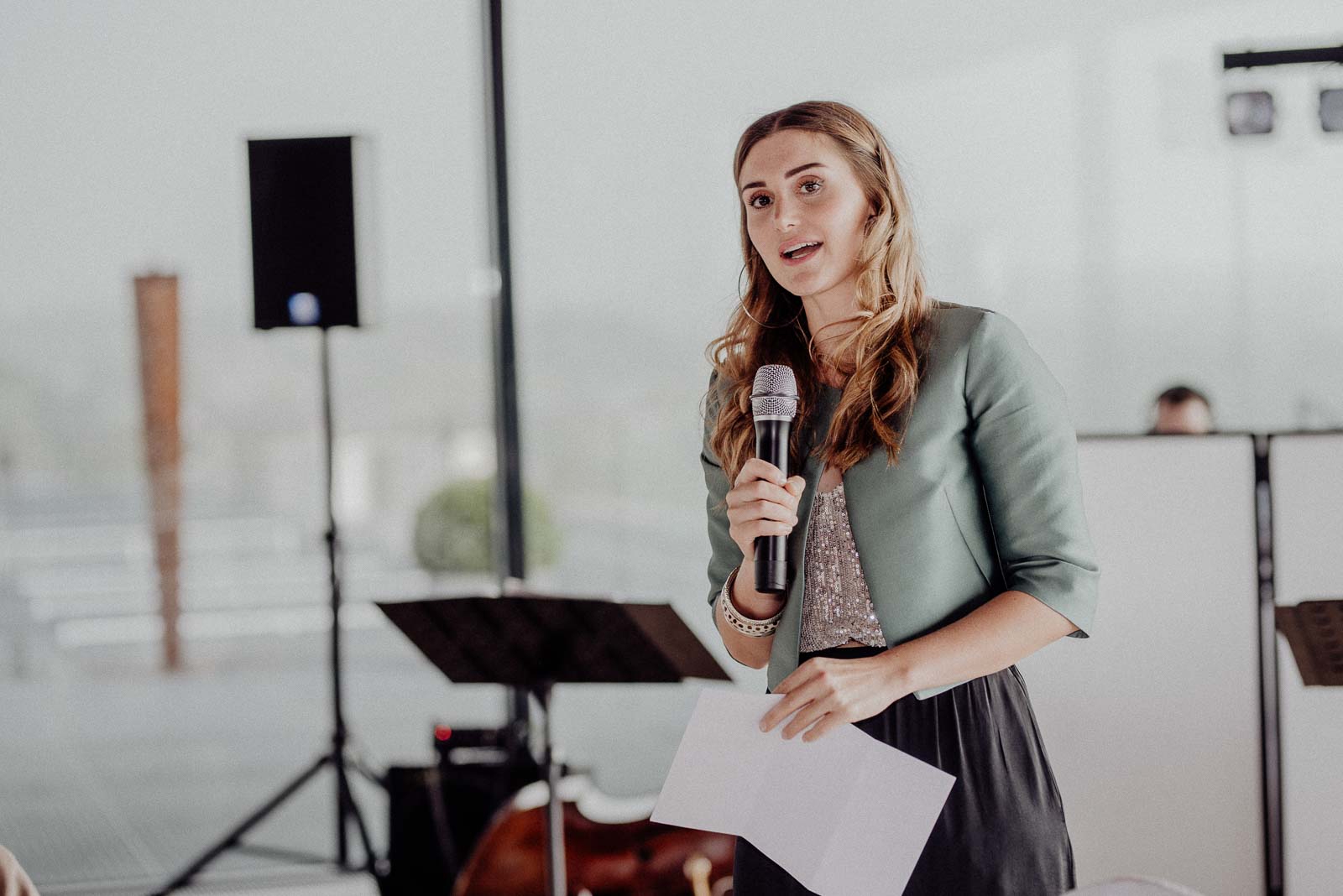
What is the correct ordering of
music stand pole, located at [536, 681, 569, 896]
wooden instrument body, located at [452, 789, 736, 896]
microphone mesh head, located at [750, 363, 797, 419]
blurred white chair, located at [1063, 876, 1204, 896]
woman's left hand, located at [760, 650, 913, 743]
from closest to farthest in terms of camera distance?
blurred white chair, located at [1063, 876, 1204, 896] < woman's left hand, located at [760, 650, 913, 743] < microphone mesh head, located at [750, 363, 797, 419] < music stand pole, located at [536, 681, 569, 896] < wooden instrument body, located at [452, 789, 736, 896]

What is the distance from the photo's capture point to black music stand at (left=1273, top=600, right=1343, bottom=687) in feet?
4.50

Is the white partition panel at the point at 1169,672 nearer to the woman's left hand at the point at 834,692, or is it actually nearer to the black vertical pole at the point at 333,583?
the woman's left hand at the point at 834,692

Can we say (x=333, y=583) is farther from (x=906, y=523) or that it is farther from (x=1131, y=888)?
(x=1131, y=888)

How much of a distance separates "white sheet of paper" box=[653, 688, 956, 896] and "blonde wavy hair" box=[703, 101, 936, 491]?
0.98 feet

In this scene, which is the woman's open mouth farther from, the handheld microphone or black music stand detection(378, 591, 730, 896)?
black music stand detection(378, 591, 730, 896)

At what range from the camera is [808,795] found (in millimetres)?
1181

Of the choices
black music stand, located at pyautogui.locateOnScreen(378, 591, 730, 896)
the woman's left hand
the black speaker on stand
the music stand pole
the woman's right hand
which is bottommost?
the music stand pole

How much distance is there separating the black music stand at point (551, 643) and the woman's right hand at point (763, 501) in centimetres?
97

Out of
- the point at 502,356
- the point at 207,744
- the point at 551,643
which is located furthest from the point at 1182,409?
the point at 207,744

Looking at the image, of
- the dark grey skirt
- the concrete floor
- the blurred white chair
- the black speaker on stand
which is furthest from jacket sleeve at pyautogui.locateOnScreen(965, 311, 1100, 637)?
the concrete floor

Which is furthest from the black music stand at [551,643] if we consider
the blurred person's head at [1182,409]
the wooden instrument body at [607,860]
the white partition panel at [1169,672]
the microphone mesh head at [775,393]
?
the blurred person's head at [1182,409]

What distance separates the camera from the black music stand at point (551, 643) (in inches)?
85.3

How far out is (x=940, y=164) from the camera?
432 cm

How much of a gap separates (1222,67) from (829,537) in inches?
135
